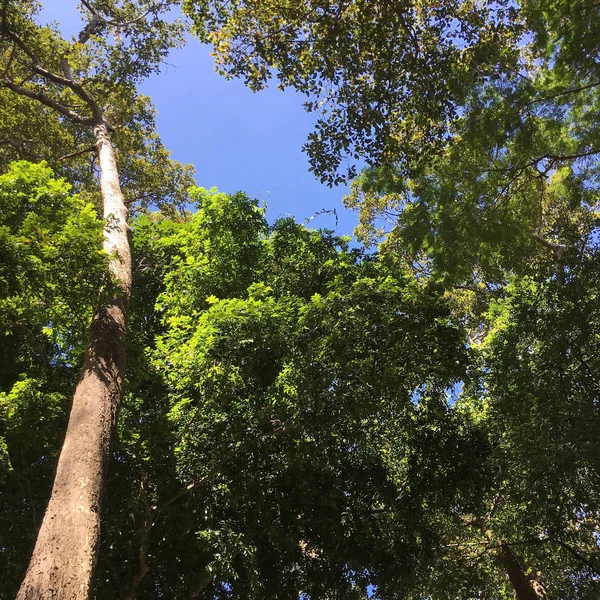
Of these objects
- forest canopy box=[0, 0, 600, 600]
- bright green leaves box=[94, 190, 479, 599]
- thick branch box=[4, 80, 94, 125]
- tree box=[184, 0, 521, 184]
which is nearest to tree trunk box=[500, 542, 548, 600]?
forest canopy box=[0, 0, 600, 600]

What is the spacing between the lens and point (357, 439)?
7.86 m

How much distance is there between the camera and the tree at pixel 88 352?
357 centimetres

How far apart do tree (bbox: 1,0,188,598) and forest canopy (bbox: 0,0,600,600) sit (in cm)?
6

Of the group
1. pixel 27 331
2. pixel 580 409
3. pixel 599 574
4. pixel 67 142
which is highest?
pixel 67 142

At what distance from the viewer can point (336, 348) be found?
6.57 meters

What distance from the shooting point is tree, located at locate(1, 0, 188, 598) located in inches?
141

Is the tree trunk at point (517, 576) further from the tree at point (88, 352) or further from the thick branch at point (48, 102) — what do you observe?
the thick branch at point (48, 102)

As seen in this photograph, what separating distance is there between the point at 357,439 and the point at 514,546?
4.54 metres

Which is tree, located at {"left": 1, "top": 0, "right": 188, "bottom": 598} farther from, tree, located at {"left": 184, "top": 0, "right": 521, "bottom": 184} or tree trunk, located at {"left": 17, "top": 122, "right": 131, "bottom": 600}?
tree, located at {"left": 184, "top": 0, "right": 521, "bottom": 184}

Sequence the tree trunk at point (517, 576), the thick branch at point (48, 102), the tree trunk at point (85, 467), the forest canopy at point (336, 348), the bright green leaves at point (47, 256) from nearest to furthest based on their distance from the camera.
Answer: the tree trunk at point (85, 467)
the bright green leaves at point (47, 256)
the forest canopy at point (336, 348)
the thick branch at point (48, 102)
the tree trunk at point (517, 576)

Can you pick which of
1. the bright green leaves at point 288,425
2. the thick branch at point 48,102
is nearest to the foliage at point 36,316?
the bright green leaves at point 288,425

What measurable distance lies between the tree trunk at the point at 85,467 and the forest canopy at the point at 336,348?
48 millimetres

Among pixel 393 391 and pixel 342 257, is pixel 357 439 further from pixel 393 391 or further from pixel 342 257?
pixel 342 257

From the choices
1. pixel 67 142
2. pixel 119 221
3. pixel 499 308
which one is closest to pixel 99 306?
pixel 119 221
